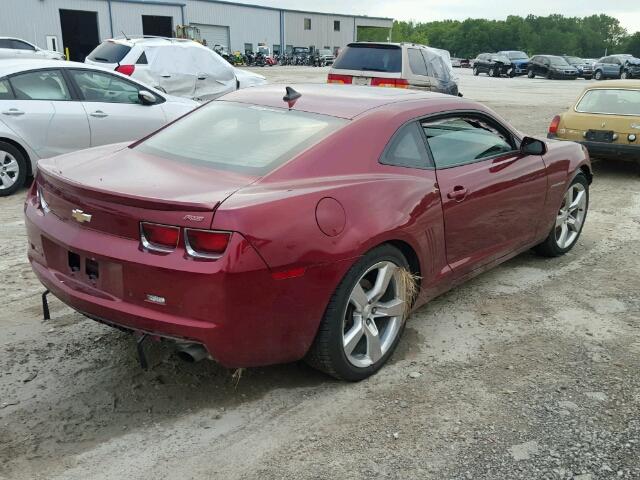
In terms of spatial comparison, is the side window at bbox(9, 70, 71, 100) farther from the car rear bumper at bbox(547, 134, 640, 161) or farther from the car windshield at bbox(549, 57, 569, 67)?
the car windshield at bbox(549, 57, 569, 67)

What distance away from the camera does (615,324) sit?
420 centimetres

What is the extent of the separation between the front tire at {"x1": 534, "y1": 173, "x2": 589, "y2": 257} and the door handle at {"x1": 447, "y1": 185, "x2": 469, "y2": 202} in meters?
1.73

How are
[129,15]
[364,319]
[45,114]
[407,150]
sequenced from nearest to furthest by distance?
[364,319]
[407,150]
[45,114]
[129,15]

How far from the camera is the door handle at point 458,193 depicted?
→ 3.83 metres

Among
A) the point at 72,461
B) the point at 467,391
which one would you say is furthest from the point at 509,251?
the point at 72,461

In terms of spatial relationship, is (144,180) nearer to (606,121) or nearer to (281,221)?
(281,221)

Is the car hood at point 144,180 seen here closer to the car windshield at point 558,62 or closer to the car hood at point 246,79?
the car hood at point 246,79

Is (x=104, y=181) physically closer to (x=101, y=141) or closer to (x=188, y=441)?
(x=188, y=441)

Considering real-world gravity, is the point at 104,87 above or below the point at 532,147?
above

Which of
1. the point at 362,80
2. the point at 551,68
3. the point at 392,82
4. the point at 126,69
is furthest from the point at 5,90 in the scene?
the point at 551,68

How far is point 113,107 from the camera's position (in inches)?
310

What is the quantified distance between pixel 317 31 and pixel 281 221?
67476mm

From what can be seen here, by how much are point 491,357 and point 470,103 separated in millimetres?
1804

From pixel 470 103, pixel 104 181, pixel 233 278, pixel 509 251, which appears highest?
pixel 470 103
